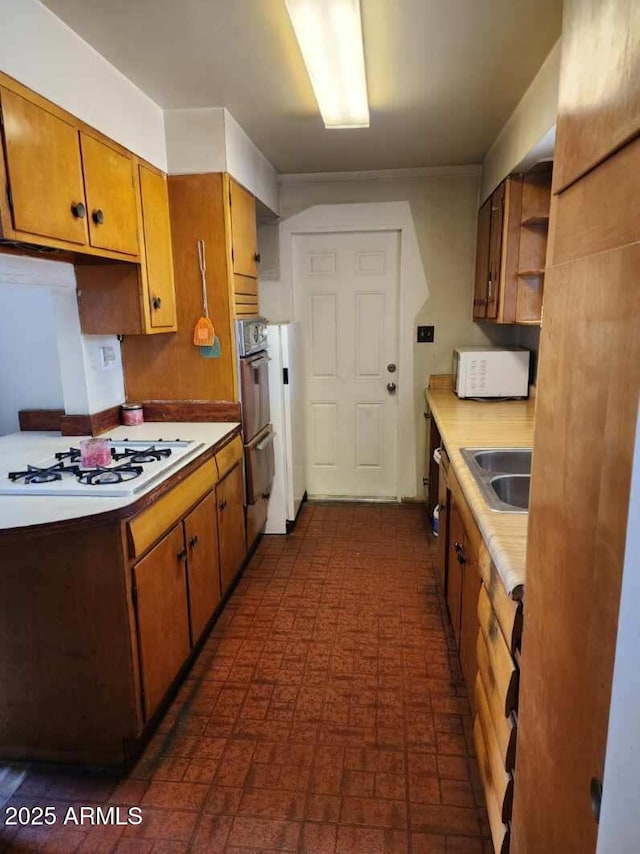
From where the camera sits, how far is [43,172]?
166cm

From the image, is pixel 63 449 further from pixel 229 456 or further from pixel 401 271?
pixel 401 271

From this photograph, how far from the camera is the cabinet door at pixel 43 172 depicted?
153cm

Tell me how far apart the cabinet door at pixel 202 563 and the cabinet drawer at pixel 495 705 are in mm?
1146

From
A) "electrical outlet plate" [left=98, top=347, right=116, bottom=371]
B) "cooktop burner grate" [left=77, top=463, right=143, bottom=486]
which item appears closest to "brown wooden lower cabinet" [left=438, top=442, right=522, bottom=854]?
"cooktop burner grate" [left=77, top=463, right=143, bottom=486]

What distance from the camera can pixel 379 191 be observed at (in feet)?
11.9

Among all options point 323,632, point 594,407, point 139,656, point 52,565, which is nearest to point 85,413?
point 52,565

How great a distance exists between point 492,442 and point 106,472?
5.11ft

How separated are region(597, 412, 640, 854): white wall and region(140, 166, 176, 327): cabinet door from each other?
229cm

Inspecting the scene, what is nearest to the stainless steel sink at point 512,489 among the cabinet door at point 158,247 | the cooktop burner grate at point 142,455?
the cooktop burner grate at point 142,455

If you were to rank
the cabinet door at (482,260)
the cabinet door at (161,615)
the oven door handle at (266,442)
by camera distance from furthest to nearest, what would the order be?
the cabinet door at (482,260)
the oven door handle at (266,442)
the cabinet door at (161,615)

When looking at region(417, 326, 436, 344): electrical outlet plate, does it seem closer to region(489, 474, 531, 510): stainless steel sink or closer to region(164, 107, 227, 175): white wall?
region(164, 107, 227, 175): white wall

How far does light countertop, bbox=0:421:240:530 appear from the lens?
151 cm

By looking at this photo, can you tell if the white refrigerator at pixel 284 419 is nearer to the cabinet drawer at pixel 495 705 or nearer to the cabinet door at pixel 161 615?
the cabinet door at pixel 161 615

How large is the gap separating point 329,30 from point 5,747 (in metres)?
2.57
